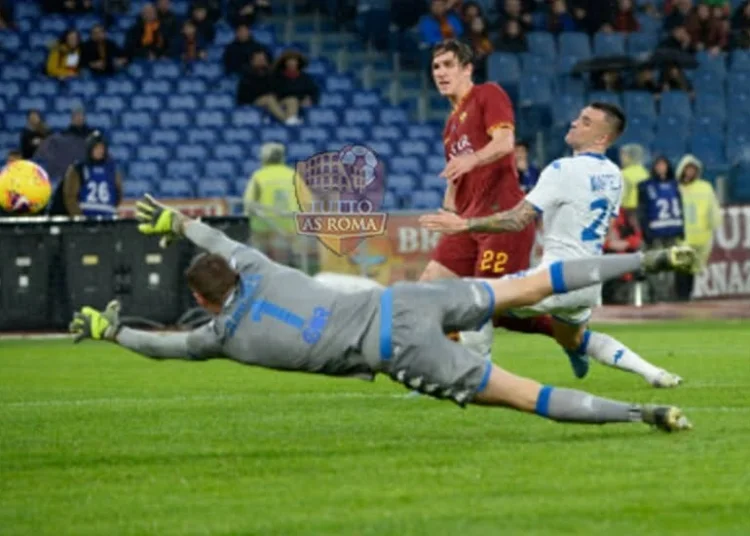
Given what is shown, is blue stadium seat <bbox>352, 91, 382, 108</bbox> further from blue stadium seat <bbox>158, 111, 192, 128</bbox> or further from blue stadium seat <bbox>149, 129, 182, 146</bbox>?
blue stadium seat <bbox>149, 129, 182, 146</bbox>

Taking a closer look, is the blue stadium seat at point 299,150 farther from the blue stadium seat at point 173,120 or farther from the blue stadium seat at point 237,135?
the blue stadium seat at point 173,120

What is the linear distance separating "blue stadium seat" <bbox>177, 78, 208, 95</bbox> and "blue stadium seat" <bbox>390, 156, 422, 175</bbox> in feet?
9.21

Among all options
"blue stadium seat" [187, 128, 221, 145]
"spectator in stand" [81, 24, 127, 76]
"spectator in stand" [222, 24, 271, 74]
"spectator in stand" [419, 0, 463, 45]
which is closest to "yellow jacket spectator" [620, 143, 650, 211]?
"spectator in stand" [419, 0, 463, 45]

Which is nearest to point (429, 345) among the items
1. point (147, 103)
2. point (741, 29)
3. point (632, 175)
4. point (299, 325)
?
point (299, 325)

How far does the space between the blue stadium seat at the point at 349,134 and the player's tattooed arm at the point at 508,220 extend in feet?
59.2

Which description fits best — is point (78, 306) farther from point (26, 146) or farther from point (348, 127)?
point (348, 127)

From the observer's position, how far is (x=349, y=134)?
30328 mm

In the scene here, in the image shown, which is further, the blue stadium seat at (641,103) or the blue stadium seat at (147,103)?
the blue stadium seat at (641,103)

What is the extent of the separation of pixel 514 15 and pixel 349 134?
2980mm

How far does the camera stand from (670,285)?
1050 inches

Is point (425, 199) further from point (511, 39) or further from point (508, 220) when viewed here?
point (508, 220)

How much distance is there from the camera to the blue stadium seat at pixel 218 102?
30.1m

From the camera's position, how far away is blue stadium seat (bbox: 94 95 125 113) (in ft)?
97.9

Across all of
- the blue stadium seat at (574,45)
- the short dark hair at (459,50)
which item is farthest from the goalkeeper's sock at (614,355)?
the blue stadium seat at (574,45)
